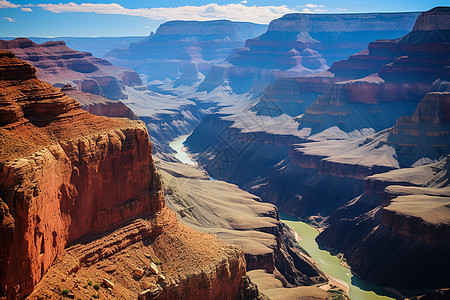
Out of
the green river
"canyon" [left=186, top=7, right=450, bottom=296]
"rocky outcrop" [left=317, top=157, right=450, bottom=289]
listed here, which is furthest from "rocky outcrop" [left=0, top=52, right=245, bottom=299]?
"canyon" [left=186, top=7, right=450, bottom=296]

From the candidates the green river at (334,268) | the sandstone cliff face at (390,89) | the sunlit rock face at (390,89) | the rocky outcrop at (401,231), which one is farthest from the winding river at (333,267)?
the sandstone cliff face at (390,89)

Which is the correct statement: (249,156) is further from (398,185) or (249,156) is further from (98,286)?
(98,286)

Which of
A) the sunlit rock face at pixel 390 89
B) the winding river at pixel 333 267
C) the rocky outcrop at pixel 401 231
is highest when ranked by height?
the sunlit rock face at pixel 390 89

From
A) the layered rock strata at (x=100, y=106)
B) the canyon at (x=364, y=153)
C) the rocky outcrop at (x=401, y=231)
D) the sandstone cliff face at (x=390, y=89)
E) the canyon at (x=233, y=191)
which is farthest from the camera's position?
the sandstone cliff face at (x=390, y=89)

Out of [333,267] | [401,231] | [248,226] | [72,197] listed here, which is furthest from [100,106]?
[72,197]

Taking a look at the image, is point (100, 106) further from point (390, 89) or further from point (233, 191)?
point (390, 89)

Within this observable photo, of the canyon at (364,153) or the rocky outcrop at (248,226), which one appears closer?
the rocky outcrop at (248,226)

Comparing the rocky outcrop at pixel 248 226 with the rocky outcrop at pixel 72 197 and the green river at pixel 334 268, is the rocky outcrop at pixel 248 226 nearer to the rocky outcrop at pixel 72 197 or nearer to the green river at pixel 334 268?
the green river at pixel 334 268
